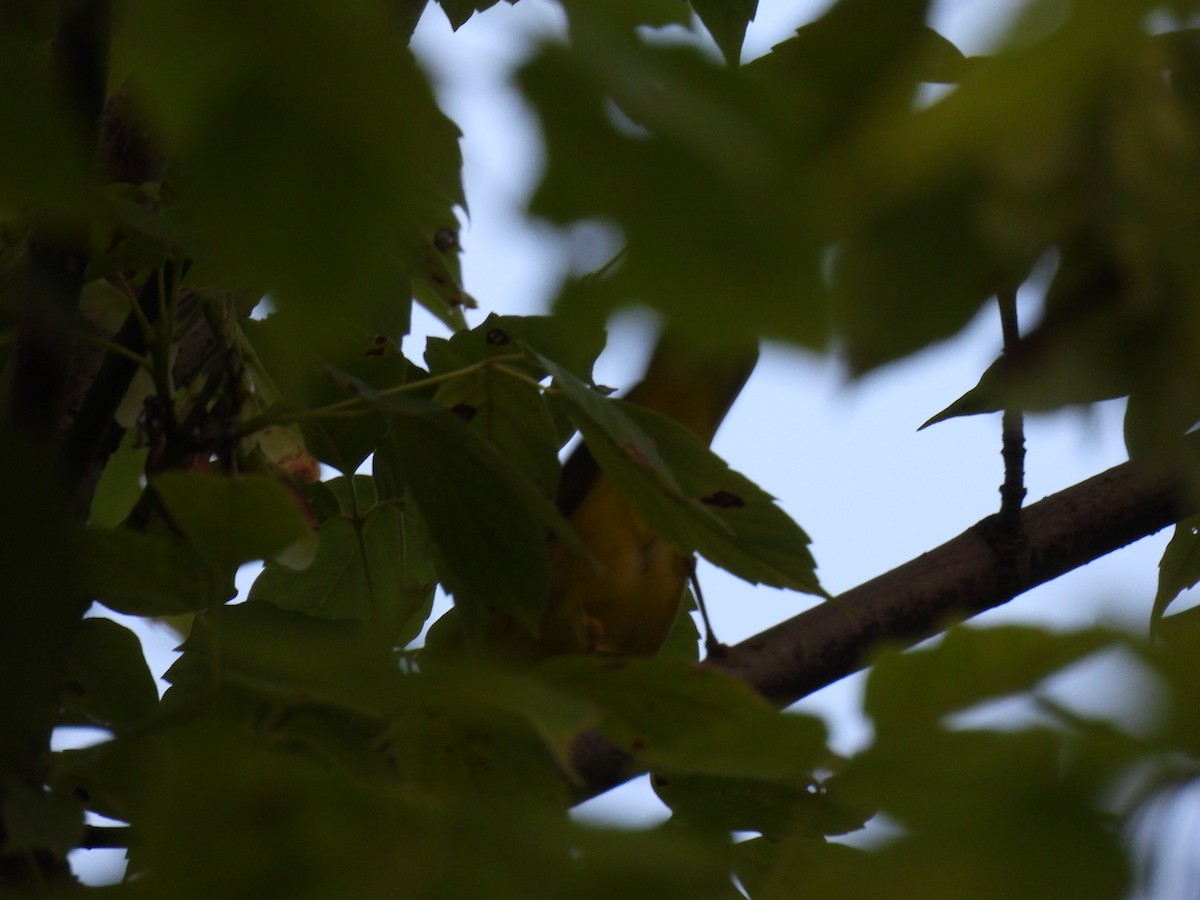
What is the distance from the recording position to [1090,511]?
5.39 feet

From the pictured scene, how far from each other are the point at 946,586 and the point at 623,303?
1242mm

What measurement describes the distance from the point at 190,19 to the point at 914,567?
4.23 feet

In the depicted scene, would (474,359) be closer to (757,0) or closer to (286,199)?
(757,0)

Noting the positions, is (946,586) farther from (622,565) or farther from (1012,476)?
(622,565)

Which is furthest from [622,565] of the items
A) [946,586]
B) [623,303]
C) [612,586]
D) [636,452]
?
[623,303]

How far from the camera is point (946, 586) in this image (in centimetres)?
157

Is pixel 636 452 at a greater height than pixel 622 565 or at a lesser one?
lesser

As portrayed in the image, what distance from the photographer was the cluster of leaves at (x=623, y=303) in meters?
0.42

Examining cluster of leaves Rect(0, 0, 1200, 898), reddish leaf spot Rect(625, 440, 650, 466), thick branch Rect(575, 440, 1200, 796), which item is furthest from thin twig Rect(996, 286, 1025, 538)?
cluster of leaves Rect(0, 0, 1200, 898)

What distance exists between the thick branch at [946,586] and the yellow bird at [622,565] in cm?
53

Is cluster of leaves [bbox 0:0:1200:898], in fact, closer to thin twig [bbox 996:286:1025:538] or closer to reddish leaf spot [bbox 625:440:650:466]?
reddish leaf spot [bbox 625:440:650:466]

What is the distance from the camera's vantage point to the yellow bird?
2084 mm

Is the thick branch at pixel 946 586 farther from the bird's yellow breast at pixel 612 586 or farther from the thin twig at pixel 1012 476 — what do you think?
the bird's yellow breast at pixel 612 586

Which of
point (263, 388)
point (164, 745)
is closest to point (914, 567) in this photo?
point (263, 388)
